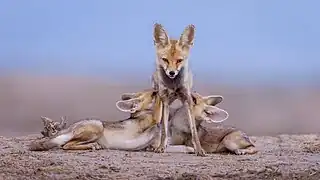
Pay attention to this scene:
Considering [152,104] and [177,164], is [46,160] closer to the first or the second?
[177,164]

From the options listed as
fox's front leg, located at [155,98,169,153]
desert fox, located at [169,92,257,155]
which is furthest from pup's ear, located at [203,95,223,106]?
fox's front leg, located at [155,98,169,153]

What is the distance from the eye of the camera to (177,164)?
7250 mm

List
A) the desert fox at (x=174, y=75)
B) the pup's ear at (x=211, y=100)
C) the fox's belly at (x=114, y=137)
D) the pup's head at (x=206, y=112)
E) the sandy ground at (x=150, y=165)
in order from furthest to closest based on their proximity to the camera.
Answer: the pup's ear at (x=211, y=100)
the pup's head at (x=206, y=112)
the fox's belly at (x=114, y=137)
the desert fox at (x=174, y=75)
the sandy ground at (x=150, y=165)

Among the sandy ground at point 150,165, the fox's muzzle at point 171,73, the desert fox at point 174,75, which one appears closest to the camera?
the sandy ground at point 150,165

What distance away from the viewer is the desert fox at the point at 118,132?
823 cm

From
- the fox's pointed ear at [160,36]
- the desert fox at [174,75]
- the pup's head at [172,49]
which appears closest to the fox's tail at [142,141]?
the desert fox at [174,75]

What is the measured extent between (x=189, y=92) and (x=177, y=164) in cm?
126

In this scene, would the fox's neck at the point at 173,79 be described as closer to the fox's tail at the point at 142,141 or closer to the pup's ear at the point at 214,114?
the fox's tail at the point at 142,141

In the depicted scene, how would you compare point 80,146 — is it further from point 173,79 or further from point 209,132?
point 209,132

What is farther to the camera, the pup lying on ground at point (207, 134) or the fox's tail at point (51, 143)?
the pup lying on ground at point (207, 134)

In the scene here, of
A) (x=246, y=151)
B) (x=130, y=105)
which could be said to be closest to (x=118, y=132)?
(x=130, y=105)

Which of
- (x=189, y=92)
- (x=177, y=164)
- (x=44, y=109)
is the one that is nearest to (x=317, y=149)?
(x=189, y=92)

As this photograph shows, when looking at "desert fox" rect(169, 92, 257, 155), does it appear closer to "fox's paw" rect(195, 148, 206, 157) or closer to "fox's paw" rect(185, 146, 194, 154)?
"fox's paw" rect(185, 146, 194, 154)

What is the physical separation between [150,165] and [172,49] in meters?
1.42
